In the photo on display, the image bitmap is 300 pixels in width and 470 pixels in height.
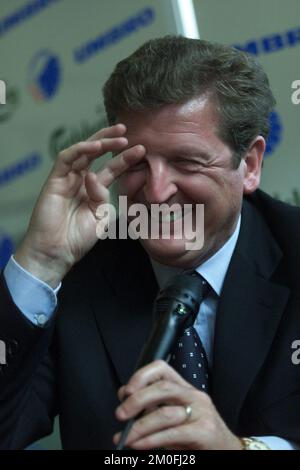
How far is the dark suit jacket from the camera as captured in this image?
114 centimetres

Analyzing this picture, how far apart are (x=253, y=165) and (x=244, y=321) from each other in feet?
1.01

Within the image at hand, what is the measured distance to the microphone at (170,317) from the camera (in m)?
0.79

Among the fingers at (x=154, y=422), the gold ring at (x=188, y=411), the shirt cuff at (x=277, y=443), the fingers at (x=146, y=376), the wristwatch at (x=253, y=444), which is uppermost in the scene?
the fingers at (x=146, y=376)

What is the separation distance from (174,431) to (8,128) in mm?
1618

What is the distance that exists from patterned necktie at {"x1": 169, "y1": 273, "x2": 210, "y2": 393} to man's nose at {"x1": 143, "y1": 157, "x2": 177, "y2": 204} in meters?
0.23

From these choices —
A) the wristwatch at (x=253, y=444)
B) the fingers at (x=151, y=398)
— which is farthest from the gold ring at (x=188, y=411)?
the wristwatch at (x=253, y=444)

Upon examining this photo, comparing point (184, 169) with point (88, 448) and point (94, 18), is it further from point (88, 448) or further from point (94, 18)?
point (94, 18)

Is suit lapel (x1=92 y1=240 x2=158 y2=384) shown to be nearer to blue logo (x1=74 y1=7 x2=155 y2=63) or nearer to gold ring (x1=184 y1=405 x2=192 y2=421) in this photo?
gold ring (x1=184 y1=405 x2=192 y2=421)

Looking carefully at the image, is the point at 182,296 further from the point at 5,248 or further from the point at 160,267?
the point at 5,248

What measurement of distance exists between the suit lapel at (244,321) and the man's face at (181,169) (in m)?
0.09

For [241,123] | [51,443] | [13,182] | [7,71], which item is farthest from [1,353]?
[7,71]

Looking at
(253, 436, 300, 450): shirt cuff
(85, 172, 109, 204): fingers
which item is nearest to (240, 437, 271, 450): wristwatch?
(253, 436, 300, 450): shirt cuff

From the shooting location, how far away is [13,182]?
225 centimetres

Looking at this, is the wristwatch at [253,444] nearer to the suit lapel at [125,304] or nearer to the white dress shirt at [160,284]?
the white dress shirt at [160,284]
